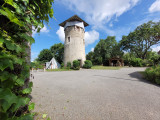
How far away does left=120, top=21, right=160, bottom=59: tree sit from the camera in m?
20.5

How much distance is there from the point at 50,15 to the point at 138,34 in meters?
28.8

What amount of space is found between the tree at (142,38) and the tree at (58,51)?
2134 centimetres

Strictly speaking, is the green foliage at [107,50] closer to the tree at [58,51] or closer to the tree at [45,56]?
the tree at [58,51]

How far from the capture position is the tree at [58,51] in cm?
2409

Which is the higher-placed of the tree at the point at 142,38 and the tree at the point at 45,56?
the tree at the point at 142,38

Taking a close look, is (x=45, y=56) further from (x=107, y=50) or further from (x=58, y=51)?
(x=107, y=50)

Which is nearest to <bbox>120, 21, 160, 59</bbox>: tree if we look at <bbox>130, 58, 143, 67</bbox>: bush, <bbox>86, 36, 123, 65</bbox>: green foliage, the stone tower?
<bbox>86, 36, 123, 65</bbox>: green foliage

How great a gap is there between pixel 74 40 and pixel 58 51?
1035 cm

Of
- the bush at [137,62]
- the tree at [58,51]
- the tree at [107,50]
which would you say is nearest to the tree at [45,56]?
the tree at [58,51]

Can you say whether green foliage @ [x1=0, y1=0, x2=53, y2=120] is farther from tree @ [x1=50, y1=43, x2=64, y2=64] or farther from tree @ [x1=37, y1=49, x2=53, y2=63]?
tree @ [x1=37, y1=49, x2=53, y2=63]

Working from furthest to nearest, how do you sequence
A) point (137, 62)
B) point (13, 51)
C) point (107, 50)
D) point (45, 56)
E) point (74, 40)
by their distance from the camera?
point (107, 50), point (45, 56), point (137, 62), point (74, 40), point (13, 51)

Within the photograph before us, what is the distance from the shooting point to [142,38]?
22.2 meters

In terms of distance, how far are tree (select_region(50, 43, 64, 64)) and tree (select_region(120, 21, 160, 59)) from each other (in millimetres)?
21339

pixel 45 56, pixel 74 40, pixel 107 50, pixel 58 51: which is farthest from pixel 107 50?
pixel 45 56
